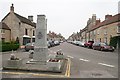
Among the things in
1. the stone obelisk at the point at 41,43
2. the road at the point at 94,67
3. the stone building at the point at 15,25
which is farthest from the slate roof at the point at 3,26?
the stone obelisk at the point at 41,43

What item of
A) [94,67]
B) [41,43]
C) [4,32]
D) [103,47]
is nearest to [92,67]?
[94,67]

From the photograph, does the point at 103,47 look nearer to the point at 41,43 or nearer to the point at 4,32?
the point at 41,43

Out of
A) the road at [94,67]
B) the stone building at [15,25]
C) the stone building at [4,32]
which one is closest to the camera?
the road at [94,67]

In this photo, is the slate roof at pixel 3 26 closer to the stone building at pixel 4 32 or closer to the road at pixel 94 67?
the stone building at pixel 4 32

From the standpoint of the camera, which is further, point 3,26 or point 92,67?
point 3,26

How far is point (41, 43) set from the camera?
15.8m

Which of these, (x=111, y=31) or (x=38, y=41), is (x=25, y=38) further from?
(x=38, y=41)

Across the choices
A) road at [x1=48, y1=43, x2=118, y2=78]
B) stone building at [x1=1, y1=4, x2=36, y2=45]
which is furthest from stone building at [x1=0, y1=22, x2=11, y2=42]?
road at [x1=48, y1=43, x2=118, y2=78]

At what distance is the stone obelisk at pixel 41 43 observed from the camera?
1566cm

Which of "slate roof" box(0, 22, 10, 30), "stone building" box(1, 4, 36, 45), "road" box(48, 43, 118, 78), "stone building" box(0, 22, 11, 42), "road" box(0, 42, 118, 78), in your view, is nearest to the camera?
"road" box(0, 42, 118, 78)

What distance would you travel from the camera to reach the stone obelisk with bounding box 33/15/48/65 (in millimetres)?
15664

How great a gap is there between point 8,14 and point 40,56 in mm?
40621

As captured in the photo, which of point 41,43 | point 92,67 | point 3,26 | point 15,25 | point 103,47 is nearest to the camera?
point 92,67

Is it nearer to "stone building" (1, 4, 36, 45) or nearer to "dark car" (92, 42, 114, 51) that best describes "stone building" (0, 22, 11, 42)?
"stone building" (1, 4, 36, 45)
